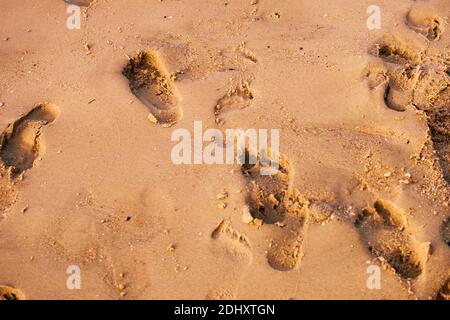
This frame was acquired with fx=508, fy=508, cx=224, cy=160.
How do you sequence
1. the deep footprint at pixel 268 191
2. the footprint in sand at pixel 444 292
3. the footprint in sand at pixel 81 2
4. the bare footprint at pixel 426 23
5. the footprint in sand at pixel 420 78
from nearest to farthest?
the footprint in sand at pixel 444 292, the deep footprint at pixel 268 191, the footprint in sand at pixel 420 78, the bare footprint at pixel 426 23, the footprint in sand at pixel 81 2

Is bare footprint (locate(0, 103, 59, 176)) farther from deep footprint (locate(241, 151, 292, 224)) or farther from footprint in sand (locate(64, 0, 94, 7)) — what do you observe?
deep footprint (locate(241, 151, 292, 224))

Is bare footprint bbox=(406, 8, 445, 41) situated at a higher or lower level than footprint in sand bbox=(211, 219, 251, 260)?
higher

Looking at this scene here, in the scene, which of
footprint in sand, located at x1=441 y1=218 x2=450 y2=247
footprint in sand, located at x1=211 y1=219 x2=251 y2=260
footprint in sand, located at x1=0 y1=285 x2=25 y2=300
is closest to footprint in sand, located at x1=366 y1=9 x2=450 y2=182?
footprint in sand, located at x1=441 y1=218 x2=450 y2=247

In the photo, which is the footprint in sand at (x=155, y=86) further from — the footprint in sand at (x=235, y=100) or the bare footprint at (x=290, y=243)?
the bare footprint at (x=290, y=243)

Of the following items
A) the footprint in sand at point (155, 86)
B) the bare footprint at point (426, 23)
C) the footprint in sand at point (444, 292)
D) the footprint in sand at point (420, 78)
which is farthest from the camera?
the bare footprint at point (426, 23)

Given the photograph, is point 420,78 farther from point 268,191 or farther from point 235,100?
point 268,191

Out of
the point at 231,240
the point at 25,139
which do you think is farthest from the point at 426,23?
the point at 25,139

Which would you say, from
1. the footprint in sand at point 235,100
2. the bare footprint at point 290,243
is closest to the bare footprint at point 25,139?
the footprint in sand at point 235,100

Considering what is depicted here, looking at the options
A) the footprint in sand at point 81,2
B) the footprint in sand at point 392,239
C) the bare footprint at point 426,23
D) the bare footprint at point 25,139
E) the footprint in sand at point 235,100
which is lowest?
the footprint in sand at point 392,239
